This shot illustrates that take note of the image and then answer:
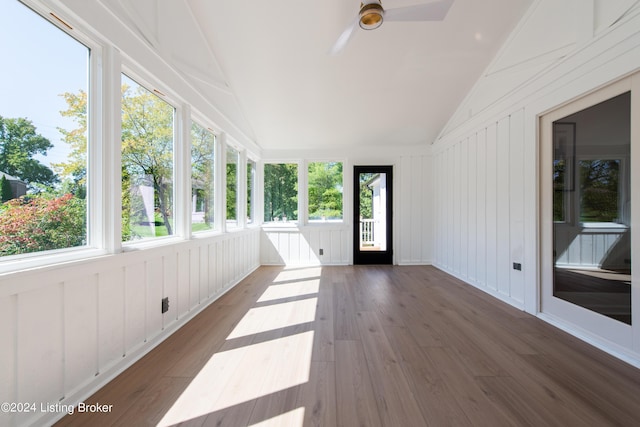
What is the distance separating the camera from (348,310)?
299 cm

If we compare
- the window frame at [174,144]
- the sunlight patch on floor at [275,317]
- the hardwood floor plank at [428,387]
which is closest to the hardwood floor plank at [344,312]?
the sunlight patch on floor at [275,317]

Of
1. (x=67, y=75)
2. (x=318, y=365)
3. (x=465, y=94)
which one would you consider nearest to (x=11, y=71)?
(x=67, y=75)

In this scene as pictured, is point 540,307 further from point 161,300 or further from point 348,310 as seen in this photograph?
point 161,300

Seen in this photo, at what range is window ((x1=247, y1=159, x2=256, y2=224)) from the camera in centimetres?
520

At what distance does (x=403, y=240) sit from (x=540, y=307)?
9.02 ft

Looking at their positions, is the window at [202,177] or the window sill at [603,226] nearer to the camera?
the window sill at [603,226]

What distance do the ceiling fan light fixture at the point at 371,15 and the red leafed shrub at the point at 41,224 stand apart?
8.23ft

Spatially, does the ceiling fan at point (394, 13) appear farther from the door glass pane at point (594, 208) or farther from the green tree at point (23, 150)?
the green tree at point (23, 150)

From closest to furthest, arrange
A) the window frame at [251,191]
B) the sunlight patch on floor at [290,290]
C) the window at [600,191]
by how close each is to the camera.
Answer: the window at [600,191] < the sunlight patch on floor at [290,290] < the window frame at [251,191]

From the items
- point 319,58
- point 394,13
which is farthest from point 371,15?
point 319,58

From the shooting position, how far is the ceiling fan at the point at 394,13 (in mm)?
2143

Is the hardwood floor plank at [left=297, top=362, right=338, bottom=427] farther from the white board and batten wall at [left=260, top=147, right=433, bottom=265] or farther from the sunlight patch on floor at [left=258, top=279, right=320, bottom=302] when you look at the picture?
the white board and batten wall at [left=260, top=147, right=433, bottom=265]

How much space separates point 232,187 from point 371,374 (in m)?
3.42

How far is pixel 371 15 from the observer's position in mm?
2189
